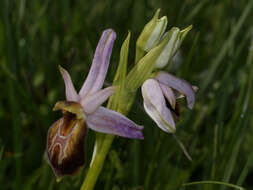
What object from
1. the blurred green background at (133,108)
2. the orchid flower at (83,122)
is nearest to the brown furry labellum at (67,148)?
the orchid flower at (83,122)

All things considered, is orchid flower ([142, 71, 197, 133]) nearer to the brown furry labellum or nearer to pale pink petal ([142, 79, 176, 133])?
pale pink petal ([142, 79, 176, 133])

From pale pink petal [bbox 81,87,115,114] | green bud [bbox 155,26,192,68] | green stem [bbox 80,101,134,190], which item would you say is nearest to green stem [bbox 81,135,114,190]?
green stem [bbox 80,101,134,190]

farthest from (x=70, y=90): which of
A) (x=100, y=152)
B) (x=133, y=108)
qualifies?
(x=133, y=108)

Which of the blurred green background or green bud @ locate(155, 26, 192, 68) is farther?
the blurred green background

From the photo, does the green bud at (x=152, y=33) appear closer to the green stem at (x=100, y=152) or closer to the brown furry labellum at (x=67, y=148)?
the green stem at (x=100, y=152)

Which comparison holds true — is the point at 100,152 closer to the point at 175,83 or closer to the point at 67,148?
the point at 67,148
